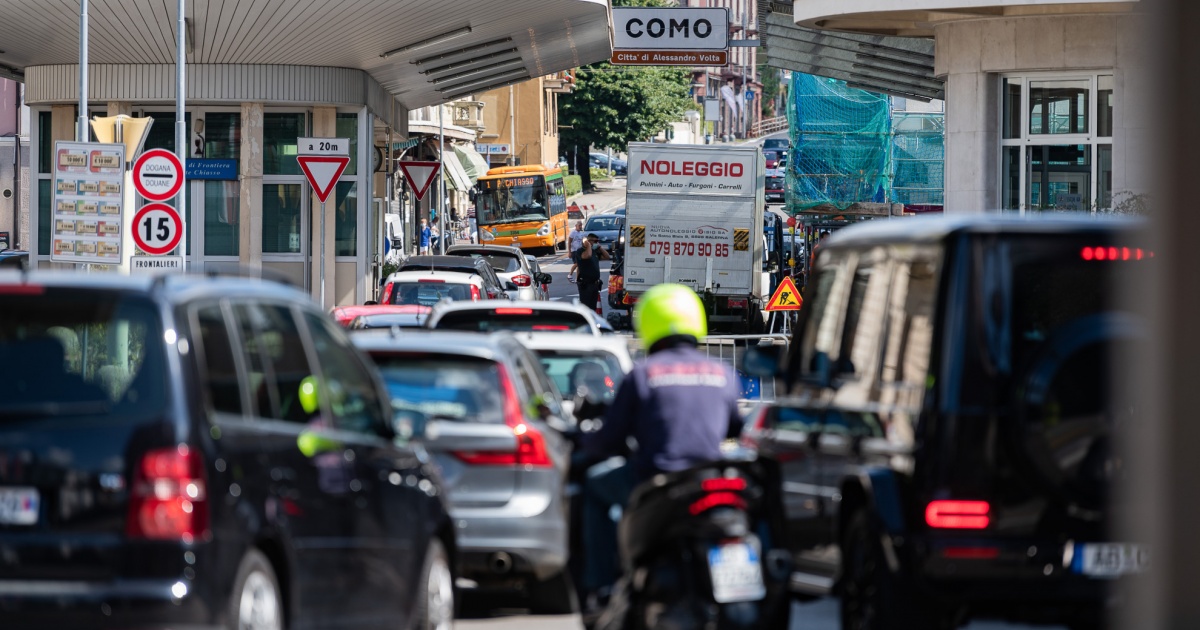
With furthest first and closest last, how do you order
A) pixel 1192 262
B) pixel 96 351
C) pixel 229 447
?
pixel 96 351
pixel 229 447
pixel 1192 262

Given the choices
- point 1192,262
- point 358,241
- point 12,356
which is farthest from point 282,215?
point 1192,262

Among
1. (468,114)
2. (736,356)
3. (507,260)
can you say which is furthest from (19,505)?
(468,114)

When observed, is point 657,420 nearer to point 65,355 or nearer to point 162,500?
point 162,500

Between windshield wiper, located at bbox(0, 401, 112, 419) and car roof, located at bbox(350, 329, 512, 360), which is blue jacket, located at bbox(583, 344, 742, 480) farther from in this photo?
car roof, located at bbox(350, 329, 512, 360)

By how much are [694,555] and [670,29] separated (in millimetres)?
27141

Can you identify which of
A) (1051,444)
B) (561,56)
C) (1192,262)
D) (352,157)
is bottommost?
(1051,444)

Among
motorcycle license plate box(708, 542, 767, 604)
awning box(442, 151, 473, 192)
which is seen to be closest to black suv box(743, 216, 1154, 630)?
motorcycle license plate box(708, 542, 767, 604)

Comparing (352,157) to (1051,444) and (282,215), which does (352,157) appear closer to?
(282,215)

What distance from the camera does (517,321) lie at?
43.1 ft

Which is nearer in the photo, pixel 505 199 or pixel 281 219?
pixel 281 219

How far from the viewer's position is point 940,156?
159ft

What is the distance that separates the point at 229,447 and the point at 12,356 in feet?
2.54

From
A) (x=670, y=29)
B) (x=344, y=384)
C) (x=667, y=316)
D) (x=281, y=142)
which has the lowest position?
(x=344, y=384)

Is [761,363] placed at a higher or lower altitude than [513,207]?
lower
